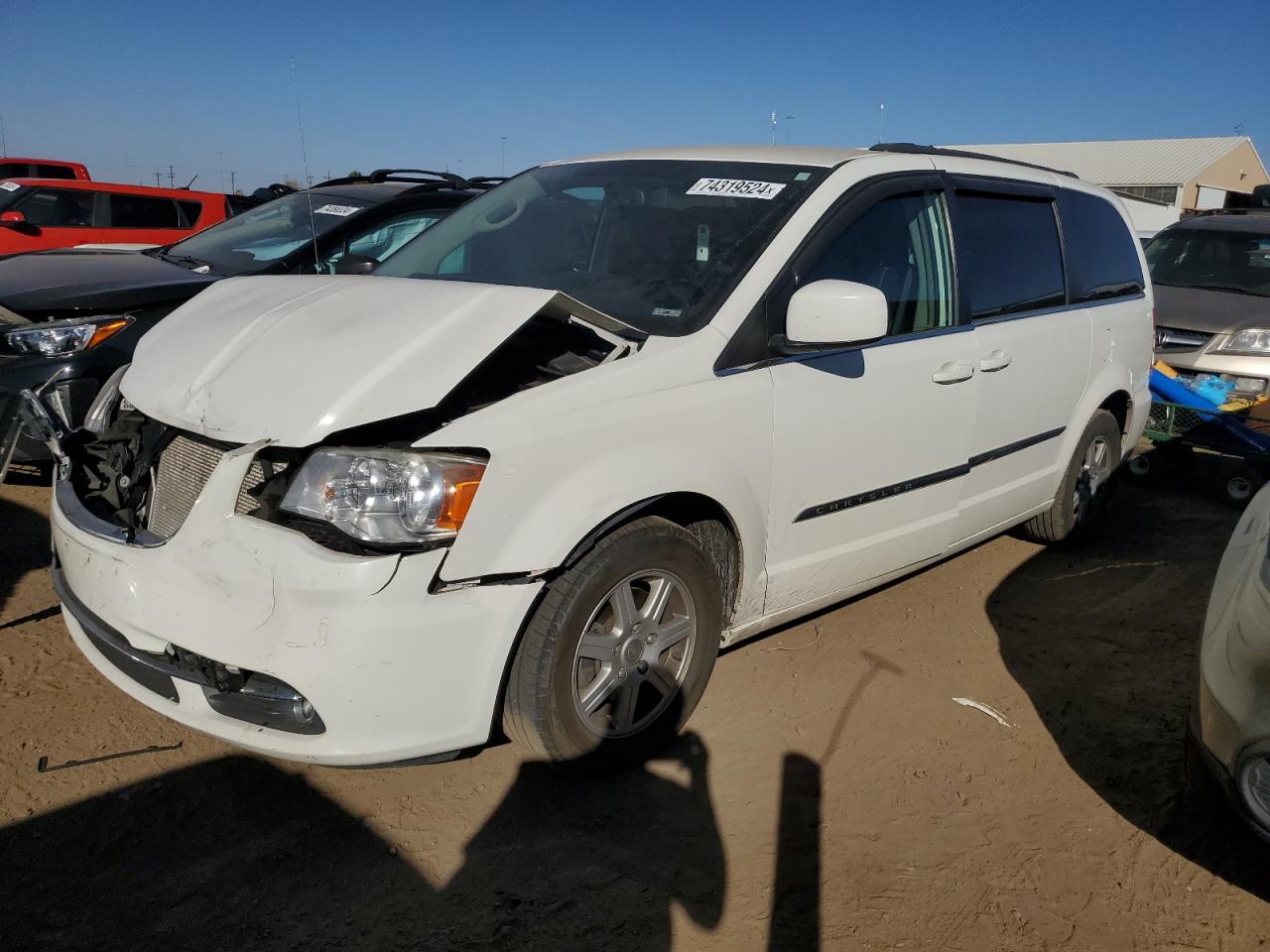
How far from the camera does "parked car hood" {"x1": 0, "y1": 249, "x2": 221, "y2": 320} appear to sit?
466cm

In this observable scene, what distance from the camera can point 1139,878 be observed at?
103 inches

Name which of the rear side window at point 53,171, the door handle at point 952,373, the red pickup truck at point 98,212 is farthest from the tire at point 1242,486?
the rear side window at point 53,171

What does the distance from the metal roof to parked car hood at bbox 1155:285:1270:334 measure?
127 feet

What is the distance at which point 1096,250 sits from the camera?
4.78 m

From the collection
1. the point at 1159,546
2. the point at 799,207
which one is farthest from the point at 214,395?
the point at 1159,546

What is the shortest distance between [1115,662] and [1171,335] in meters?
4.59

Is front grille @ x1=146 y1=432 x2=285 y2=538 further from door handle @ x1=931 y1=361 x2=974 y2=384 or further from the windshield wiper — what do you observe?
the windshield wiper

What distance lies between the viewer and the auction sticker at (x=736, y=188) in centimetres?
335

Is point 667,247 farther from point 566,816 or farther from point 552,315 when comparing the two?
point 566,816

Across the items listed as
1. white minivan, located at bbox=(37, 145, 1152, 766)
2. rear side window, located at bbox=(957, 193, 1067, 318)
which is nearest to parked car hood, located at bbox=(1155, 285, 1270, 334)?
rear side window, located at bbox=(957, 193, 1067, 318)

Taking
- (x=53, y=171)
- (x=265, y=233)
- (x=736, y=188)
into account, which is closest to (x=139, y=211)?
(x=265, y=233)

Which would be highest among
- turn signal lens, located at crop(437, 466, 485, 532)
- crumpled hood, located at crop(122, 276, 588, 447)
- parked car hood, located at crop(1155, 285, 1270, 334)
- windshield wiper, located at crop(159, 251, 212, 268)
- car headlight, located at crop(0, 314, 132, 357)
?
windshield wiper, located at crop(159, 251, 212, 268)

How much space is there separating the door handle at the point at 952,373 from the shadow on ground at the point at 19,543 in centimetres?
369

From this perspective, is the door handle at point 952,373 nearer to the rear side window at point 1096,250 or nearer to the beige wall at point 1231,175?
Answer: the rear side window at point 1096,250
